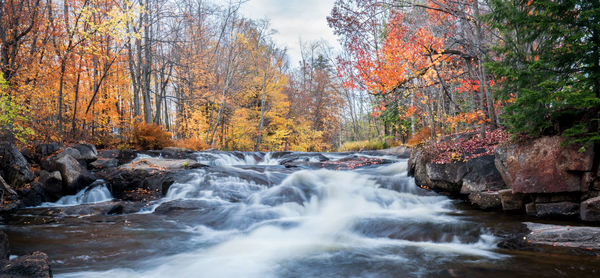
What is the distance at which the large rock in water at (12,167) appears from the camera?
23.1 feet

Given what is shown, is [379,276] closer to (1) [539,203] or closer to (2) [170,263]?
(2) [170,263]

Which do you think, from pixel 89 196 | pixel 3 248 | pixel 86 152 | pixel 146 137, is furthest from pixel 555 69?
pixel 146 137

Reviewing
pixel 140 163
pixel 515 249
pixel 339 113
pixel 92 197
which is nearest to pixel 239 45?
pixel 140 163

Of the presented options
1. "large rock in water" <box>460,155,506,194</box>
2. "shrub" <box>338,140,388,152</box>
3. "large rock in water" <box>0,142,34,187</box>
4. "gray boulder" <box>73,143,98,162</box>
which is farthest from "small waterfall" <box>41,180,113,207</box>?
"shrub" <box>338,140,388,152</box>

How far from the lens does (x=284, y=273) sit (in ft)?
13.4

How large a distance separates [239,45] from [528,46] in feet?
51.4

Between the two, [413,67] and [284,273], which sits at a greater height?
[413,67]

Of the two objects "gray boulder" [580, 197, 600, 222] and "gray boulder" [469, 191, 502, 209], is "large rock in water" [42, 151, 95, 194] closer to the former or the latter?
"gray boulder" [469, 191, 502, 209]

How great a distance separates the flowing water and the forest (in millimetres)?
2275

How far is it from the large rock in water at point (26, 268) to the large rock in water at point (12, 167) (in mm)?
6183

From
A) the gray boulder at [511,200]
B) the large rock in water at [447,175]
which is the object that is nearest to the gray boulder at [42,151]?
the large rock in water at [447,175]

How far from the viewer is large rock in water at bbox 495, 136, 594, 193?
496 cm

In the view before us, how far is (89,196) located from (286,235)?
5793mm

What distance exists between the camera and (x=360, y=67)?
36.5 ft
